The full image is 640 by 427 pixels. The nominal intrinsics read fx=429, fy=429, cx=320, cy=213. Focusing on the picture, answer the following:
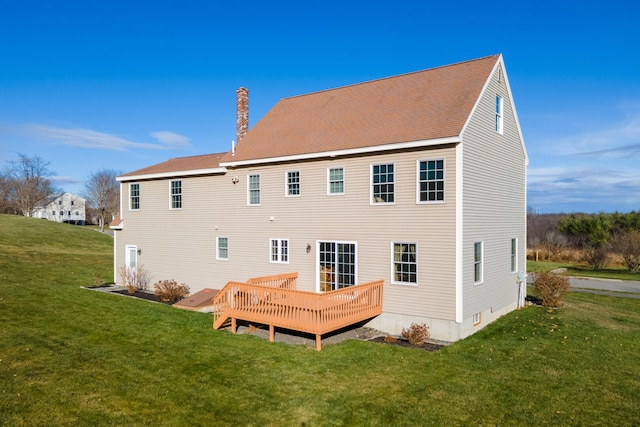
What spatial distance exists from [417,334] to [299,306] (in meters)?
3.55

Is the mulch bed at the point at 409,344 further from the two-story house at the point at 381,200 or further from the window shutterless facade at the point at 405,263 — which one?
the window shutterless facade at the point at 405,263

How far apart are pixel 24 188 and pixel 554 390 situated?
8591 centimetres

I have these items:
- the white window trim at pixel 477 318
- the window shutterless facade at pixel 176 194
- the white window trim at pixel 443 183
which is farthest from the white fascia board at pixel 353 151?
the white window trim at pixel 477 318

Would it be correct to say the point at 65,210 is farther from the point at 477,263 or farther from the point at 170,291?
the point at 477,263

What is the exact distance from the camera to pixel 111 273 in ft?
88.8

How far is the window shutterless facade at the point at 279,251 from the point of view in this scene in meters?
16.4

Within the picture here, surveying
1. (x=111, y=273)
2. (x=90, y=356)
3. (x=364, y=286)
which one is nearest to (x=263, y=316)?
(x=364, y=286)

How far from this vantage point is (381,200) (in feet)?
46.4

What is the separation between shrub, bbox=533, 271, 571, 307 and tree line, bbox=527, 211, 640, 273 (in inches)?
851

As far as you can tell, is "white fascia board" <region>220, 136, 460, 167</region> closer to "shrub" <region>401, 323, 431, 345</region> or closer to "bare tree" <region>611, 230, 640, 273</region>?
"shrub" <region>401, 323, 431, 345</region>

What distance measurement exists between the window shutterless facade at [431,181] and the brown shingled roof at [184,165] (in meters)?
9.15

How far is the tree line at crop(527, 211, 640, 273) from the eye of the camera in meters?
34.8

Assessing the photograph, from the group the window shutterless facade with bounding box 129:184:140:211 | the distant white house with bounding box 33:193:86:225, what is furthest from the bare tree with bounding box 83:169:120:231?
the window shutterless facade with bounding box 129:184:140:211

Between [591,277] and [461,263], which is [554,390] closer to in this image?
[461,263]
